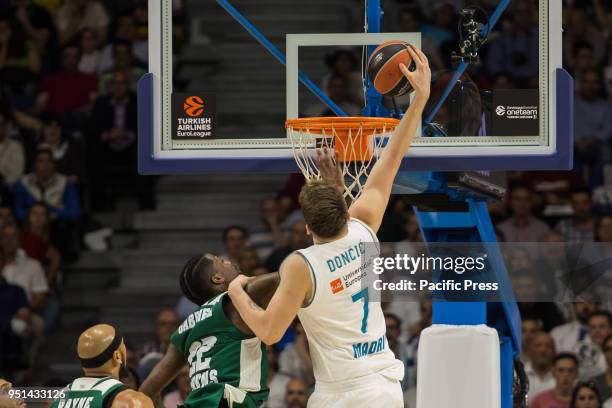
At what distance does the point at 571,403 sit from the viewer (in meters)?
10.0

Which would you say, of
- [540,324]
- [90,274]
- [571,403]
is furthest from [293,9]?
[571,403]

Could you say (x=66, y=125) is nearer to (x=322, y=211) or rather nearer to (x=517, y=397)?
(x=517, y=397)

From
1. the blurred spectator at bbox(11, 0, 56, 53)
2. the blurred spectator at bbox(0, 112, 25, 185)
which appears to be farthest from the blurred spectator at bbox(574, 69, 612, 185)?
the blurred spectator at bbox(11, 0, 56, 53)

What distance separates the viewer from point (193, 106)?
7453mm

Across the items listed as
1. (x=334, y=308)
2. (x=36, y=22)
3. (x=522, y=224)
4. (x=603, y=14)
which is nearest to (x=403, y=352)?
(x=522, y=224)

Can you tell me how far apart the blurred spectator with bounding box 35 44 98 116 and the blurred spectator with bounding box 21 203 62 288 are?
1478mm

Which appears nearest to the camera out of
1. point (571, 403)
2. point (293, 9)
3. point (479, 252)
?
point (479, 252)

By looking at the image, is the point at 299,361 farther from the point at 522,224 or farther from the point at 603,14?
the point at 603,14

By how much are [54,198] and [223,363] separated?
722 cm

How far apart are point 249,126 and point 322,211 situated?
781cm

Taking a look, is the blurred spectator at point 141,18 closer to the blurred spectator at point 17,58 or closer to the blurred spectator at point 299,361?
the blurred spectator at point 17,58

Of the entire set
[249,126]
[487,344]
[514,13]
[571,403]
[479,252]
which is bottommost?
[571,403]

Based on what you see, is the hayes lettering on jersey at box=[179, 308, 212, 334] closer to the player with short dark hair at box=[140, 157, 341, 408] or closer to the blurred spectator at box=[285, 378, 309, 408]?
the player with short dark hair at box=[140, 157, 341, 408]

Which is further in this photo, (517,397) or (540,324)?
(540,324)
